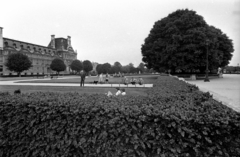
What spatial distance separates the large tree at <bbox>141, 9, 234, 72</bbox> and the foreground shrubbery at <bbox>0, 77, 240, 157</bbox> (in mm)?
30843

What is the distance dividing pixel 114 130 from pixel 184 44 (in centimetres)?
3391

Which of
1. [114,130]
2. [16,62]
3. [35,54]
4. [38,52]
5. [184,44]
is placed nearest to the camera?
[114,130]

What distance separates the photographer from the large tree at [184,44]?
1245 inches

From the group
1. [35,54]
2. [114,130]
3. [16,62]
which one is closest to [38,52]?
[35,54]

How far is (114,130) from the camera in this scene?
116 inches

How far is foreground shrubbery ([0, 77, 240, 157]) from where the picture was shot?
2588 millimetres

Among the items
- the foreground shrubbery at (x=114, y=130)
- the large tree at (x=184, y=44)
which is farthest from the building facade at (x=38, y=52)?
the foreground shrubbery at (x=114, y=130)

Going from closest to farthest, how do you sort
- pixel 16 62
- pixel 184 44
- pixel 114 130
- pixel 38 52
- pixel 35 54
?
pixel 114 130 < pixel 184 44 < pixel 16 62 < pixel 35 54 < pixel 38 52

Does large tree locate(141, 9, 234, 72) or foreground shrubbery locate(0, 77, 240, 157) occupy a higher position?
large tree locate(141, 9, 234, 72)

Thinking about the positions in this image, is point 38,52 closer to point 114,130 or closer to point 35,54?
point 35,54

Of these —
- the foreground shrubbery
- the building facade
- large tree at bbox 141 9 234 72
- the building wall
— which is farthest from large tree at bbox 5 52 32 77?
the foreground shrubbery

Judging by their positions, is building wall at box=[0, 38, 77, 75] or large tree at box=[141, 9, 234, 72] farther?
building wall at box=[0, 38, 77, 75]

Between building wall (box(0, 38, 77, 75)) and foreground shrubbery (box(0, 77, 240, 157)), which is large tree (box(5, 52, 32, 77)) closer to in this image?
building wall (box(0, 38, 77, 75))

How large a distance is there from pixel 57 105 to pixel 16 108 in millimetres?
1159
